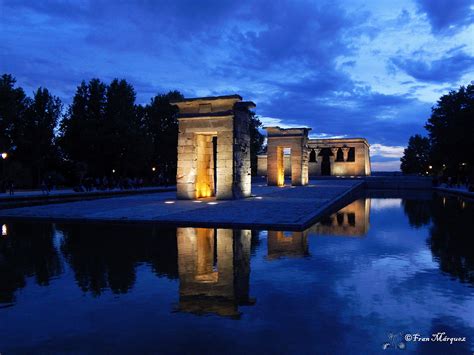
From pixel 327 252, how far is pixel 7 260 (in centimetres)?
682

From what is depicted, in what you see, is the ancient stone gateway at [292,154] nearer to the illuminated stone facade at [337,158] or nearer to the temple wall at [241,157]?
the temple wall at [241,157]

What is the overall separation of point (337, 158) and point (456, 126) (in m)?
22.3

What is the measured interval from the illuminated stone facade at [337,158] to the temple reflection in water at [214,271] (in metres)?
49.2

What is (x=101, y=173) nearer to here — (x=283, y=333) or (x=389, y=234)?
(x=389, y=234)

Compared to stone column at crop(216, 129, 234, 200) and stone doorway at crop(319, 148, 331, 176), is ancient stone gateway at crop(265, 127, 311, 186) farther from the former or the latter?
stone doorway at crop(319, 148, 331, 176)

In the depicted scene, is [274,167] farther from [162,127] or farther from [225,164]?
[162,127]

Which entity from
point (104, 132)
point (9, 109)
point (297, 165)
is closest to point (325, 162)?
point (297, 165)

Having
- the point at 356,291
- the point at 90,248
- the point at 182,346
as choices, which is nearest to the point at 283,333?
the point at 182,346

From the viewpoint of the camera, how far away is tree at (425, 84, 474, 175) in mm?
36469

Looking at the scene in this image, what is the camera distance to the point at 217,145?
2172 centimetres

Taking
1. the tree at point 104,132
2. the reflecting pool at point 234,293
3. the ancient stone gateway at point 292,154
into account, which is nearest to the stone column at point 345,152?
the ancient stone gateway at point 292,154

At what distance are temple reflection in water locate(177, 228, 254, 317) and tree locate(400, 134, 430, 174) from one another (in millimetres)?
92890

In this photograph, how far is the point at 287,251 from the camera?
8773 mm

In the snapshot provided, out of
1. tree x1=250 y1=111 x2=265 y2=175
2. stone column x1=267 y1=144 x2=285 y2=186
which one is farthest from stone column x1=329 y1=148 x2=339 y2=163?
stone column x1=267 y1=144 x2=285 y2=186
